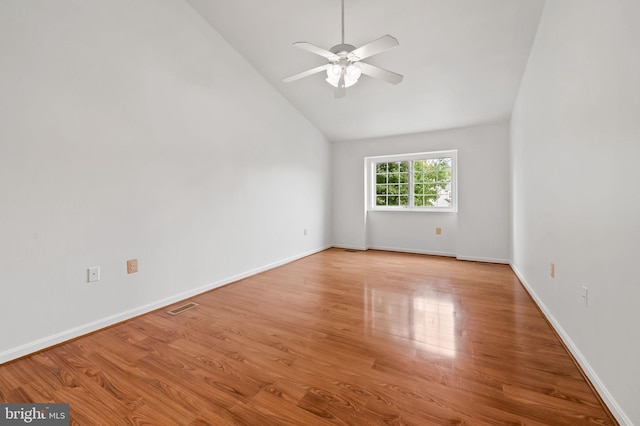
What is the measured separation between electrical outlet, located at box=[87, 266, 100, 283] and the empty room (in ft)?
0.08

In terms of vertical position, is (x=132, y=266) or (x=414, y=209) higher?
(x=414, y=209)

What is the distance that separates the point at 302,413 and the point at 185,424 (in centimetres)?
51

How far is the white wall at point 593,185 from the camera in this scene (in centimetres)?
114

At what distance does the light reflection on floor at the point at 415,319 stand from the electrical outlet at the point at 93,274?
2119mm

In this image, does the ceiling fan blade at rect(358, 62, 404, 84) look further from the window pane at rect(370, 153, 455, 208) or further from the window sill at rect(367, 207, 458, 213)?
the window sill at rect(367, 207, 458, 213)

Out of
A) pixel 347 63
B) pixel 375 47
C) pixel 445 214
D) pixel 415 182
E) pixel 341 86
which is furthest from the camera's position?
pixel 415 182

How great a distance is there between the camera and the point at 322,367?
164cm

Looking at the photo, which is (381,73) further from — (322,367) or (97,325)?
(97,325)

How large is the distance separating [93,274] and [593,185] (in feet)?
10.7

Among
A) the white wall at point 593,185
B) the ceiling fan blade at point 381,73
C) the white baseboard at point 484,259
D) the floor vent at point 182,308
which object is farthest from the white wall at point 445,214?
the floor vent at point 182,308

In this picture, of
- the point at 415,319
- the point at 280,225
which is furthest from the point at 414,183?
the point at 415,319

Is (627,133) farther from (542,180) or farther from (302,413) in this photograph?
(302,413)

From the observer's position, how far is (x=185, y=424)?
1.23m

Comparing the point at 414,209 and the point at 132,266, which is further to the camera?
the point at 414,209
